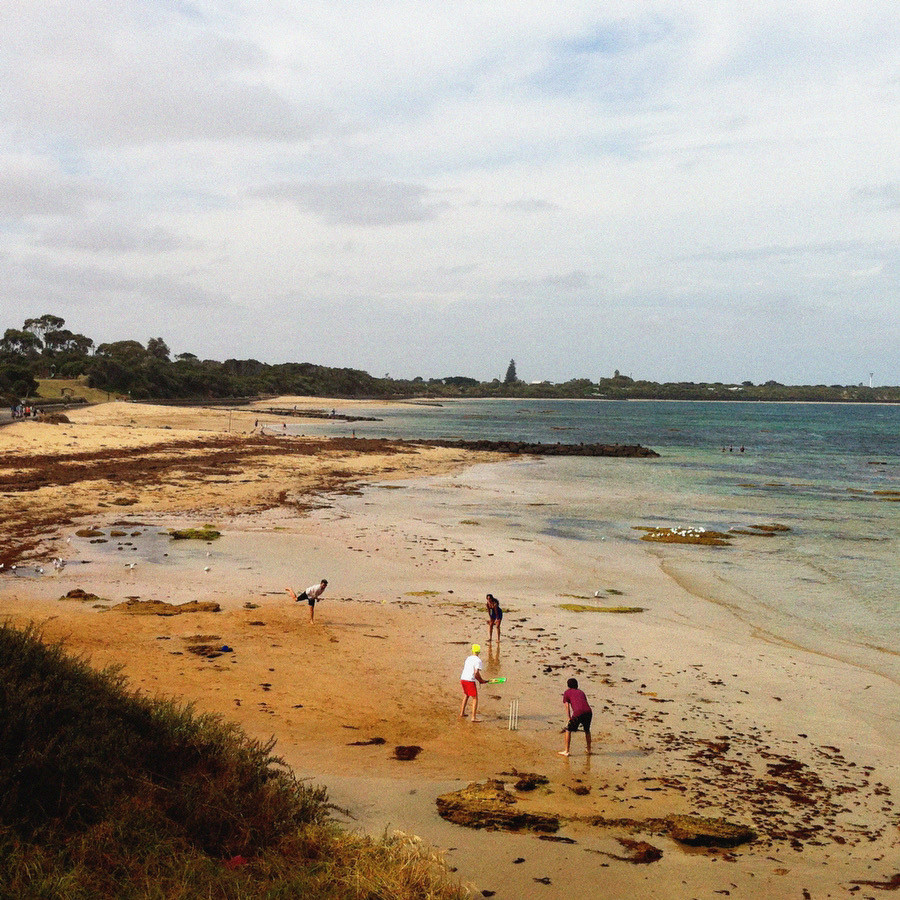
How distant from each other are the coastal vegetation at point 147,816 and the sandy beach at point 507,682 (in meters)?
1.38

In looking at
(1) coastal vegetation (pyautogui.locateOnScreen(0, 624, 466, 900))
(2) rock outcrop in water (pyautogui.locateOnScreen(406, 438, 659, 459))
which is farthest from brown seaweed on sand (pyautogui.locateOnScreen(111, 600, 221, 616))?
(2) rock outcrop in water (pyautogui.locateOnScreen(406, 438, 659, 459))

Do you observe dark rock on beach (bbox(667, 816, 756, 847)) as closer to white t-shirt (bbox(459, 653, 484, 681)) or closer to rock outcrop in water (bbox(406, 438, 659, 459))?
white t-shirt (bbox(459, 653, 484, 681))

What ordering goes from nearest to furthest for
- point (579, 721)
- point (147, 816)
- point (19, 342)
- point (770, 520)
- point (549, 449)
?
point (147, 816)
point (579, 721)
point (770, 520)
point (549, 449)
point (19, 342)

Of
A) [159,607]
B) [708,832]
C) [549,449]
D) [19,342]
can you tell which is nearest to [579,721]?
[708,832]

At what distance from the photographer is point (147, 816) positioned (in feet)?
19.0

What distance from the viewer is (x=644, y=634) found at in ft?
51.9

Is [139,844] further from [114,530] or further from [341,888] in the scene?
[114,530]

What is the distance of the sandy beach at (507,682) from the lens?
7.84 metres

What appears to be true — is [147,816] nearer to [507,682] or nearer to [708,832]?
[708,832]

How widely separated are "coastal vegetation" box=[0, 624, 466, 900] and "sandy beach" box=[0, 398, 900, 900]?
1381 millimetres

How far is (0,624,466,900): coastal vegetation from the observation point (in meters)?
5.25

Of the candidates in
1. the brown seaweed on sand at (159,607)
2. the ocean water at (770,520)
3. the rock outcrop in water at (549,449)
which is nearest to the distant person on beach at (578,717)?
the ocean water at (770,520)

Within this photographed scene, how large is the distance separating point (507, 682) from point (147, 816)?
7.82 metres

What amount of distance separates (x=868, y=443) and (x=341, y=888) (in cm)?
9570
